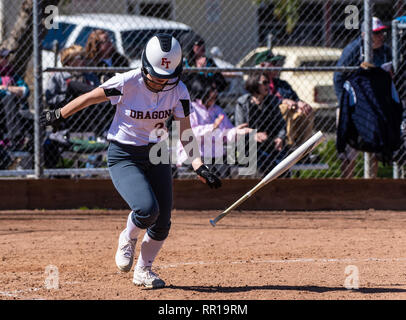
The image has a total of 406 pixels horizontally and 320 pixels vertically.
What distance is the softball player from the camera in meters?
5.36

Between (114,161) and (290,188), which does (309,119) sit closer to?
(290,188)

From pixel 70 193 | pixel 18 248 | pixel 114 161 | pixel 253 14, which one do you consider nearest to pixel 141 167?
pixel 114 161

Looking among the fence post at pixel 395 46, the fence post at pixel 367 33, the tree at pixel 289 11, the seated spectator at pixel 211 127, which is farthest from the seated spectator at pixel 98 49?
the fence post at pixel 395 46

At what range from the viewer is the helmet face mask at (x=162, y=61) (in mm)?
5219

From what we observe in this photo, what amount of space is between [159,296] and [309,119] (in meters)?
4.88

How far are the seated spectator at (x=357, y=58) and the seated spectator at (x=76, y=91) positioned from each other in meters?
2.85

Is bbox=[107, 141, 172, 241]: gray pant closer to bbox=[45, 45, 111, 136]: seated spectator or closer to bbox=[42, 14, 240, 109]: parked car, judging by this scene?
bbox=[45, 45, 111, 136]: seated spectator

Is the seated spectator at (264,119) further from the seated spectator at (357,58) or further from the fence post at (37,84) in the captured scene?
the fence post at (37,84)

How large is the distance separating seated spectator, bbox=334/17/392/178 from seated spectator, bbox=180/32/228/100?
1.45 meters

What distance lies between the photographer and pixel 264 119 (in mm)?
9312

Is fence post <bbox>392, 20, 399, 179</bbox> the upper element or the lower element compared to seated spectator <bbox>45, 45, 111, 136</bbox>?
upper

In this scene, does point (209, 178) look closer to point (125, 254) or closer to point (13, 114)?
point (125, 254)

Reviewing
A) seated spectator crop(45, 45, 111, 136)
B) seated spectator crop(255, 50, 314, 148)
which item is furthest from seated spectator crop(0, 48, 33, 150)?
seated spectator crop(255, 50, 314, 148)

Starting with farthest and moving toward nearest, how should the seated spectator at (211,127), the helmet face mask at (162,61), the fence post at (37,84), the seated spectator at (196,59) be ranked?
the seated spectator at (196,59), the seated spectator at (211,127), the fence post at (37,84), the helmet face mask at (162,61)
